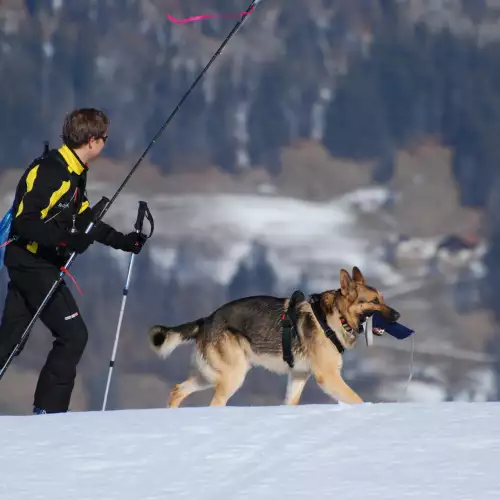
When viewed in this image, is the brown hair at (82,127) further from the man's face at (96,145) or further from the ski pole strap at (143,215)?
the ski pole strap at (143,215)

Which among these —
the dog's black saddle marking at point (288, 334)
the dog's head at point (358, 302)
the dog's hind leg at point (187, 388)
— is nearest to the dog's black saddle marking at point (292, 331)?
the dog's black saddle marking at point (288, 334)

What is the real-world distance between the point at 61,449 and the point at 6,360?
2.24 meters

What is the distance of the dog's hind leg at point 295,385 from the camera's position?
7.86 meters

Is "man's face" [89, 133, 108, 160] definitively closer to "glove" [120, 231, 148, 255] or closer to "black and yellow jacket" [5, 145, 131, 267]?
"black and yellow jacket" [5, 145, 131, 267]

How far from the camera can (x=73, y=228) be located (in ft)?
19.2

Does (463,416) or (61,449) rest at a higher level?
(463,416)

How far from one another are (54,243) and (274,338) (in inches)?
106

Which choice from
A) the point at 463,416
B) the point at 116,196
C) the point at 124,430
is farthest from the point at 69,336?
the point at 463,416

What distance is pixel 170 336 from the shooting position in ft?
27.7

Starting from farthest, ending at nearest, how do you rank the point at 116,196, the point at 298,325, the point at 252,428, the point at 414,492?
the point at 298,325, the point at 116,196, the point at 252,428, the point at 414,492

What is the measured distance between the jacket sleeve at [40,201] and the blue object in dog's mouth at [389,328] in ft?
8.80

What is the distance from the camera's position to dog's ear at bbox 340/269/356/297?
8.06 m

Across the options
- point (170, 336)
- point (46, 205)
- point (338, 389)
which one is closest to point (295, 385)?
point (338, 389)

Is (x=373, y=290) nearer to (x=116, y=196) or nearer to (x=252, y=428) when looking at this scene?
(x=116, y=196)
